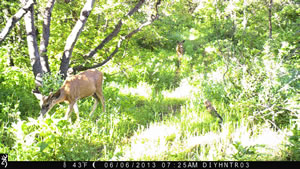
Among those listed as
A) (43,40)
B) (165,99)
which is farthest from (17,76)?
(165,99)

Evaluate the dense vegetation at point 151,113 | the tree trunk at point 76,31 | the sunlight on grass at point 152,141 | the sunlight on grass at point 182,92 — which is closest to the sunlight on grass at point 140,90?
the dense vegetation at point 151,113

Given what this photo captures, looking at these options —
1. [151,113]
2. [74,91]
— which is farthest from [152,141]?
[74,91]

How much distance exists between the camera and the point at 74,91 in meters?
4.96

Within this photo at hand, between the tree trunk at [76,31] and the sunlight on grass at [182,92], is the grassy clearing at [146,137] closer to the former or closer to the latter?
the sunlight on grass at [182,92]

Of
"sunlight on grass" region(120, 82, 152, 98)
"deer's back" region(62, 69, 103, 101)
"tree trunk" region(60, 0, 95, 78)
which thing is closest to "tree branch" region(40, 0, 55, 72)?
"tree trunk" region(60, 0, 95, 78)

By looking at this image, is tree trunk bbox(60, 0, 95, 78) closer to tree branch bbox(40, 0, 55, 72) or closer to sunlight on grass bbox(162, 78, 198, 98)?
tree branch bbox(40, 0, 55, 72)

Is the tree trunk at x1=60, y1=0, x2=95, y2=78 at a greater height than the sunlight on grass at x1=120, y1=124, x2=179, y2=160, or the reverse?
the tree trunk at x1=60, y1=0, x2=95, y2=78

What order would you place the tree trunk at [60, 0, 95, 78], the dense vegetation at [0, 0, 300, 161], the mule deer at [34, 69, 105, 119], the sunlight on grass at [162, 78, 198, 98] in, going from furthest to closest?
the sunlight on grass at [162, 78, 198, 98] → the tree trunk at [60, 0, 95, 78] → the mule deer at [34, 69, 105, 119] → the dense vegetation at [0, 0, 300, 161]

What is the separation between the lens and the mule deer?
4395 mm

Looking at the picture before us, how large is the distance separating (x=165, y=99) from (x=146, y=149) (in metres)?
3.06

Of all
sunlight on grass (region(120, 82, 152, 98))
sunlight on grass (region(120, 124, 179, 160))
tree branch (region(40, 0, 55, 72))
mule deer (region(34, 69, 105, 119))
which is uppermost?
tree branch (region(40, 0, 55, 72))

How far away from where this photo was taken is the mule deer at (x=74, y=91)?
4.39 meters

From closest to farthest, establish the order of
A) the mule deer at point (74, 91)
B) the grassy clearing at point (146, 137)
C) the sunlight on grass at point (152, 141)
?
the grassy clearing at point (146, 137) → the sunlight on grass at point (152, 141) → the mule deer at point (74, 91)

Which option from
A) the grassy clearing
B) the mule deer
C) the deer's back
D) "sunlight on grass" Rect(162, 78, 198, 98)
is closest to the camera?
the grassy clearing
